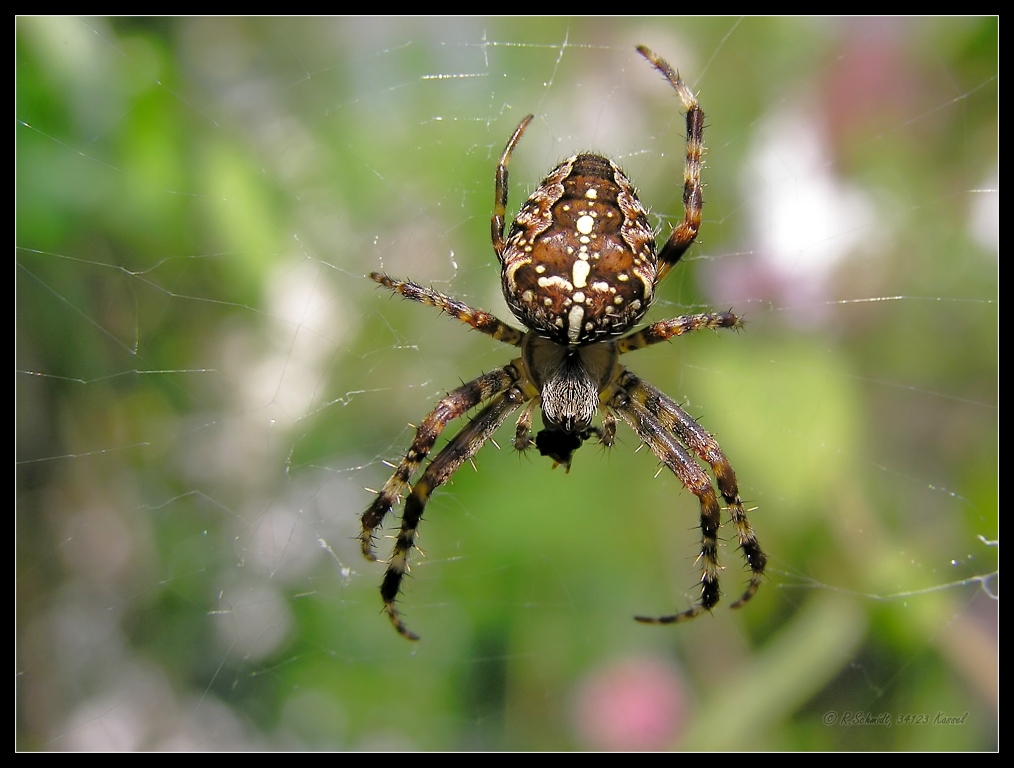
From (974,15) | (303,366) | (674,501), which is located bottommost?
(674,501)

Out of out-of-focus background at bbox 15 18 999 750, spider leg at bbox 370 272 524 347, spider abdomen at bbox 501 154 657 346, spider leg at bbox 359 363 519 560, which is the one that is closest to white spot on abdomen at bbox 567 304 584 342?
spider abdomen at bbox 501 154 657 346

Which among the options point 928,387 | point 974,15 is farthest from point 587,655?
point 974,15

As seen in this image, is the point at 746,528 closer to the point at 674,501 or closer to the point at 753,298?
the point at 674,501

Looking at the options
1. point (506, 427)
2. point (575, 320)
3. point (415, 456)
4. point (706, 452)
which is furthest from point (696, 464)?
point (415, 456)

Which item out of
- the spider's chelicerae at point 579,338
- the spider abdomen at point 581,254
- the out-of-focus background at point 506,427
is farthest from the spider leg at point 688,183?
the out-of-focus background at point 506,427

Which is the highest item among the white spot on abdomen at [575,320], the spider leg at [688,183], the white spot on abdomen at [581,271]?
the spider leg at [688,183]

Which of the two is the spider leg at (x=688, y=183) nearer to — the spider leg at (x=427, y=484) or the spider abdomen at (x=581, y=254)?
the spider abdomen at (x=581, y=254)

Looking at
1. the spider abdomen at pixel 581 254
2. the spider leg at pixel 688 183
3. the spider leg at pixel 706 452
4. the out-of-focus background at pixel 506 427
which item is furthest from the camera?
the out-of-focus background at pixel 506 427
